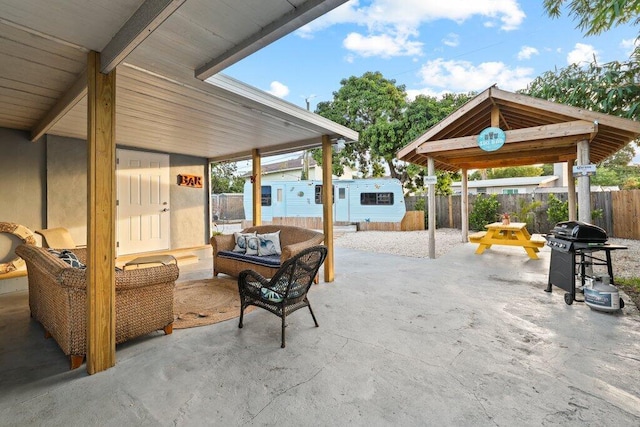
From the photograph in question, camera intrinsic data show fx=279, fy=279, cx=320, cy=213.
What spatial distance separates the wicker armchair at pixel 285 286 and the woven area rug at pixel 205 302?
1.45 ft

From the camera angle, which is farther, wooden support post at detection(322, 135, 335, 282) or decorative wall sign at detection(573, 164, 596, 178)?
wooden support post at detection(322, 135, 335, 282)

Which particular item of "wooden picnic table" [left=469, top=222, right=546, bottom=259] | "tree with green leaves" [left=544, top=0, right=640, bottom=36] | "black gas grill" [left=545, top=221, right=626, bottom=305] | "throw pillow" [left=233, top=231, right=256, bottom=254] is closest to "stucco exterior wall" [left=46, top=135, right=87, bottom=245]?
"throw pillow" [left=233, top=231, right=256, bottom=254]

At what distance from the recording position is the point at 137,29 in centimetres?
167

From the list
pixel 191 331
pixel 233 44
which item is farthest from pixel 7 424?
pixel 233 44

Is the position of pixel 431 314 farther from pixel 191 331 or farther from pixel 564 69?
pixel 564 69

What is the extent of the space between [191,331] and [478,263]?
17.1 feet

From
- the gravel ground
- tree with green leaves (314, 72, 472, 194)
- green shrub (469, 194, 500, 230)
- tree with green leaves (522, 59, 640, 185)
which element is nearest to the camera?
tree with green leaves (522, 59, 640, 185)

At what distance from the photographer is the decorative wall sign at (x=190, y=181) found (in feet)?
20.8

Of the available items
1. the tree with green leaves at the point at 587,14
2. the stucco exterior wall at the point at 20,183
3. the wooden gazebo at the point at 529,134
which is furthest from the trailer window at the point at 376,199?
the stucco exterior wall at the point at 20,183

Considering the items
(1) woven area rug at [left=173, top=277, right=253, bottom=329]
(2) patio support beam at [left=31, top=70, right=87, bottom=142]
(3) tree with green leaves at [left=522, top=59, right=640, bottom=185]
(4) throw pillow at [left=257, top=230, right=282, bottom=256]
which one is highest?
(3) tree with green leaves at [left=522, top=59, right=640, bottom=185]

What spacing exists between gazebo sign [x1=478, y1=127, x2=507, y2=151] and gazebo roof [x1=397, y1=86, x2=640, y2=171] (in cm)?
13

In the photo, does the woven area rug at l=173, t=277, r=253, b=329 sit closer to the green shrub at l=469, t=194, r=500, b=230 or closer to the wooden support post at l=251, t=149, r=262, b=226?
the wooden support post at l=251, t=149, r=262, b=226

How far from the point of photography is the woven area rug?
2906 mm

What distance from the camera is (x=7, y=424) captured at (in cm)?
150
